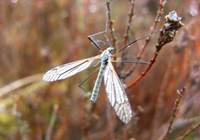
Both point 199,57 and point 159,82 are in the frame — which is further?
point 159,82

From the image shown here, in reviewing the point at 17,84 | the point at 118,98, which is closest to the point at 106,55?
the point at 118,98

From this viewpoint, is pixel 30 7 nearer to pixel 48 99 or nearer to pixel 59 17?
pixel 59 17

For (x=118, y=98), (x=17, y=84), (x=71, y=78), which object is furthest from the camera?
(x=71, y=78)

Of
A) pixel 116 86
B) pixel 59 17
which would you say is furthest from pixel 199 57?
pixel 59 17

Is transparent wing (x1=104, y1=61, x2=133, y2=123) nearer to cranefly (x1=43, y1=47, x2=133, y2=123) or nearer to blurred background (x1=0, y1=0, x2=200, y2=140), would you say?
cranefly (x1=43, y1=47, x2=133, y2=123)

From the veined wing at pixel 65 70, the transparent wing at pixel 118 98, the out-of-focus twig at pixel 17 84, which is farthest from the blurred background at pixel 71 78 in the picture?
the transparent wing at pixel 118 98

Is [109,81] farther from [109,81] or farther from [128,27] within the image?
[128,27]

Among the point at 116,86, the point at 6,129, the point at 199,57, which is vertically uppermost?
the point at 6,129
